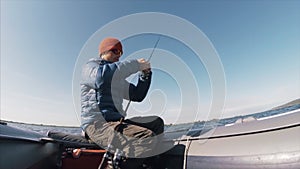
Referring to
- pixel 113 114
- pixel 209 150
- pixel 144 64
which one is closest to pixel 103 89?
pixel 113 114

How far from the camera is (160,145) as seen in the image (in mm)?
1434

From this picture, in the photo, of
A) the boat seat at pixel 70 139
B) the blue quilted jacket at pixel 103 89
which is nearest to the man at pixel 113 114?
the blue quilted jacket at pixel 103 89

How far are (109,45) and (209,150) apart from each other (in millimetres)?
1213

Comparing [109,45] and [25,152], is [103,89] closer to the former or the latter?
[109,45]

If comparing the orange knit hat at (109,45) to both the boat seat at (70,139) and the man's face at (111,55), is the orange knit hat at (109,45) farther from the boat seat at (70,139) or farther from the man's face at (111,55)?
the boat seat at (70,139)

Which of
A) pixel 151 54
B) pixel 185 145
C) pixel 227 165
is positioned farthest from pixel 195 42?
pixel 227 165

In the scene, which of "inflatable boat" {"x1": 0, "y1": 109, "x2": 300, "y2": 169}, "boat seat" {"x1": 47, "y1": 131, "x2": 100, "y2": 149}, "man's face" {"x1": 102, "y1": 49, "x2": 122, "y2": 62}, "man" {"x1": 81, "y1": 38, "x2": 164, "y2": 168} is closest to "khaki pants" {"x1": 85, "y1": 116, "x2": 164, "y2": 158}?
"man" {"x1": 81, "y1": 38, "x2": 164, "y2": 168}

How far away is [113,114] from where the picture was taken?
1.42 meters

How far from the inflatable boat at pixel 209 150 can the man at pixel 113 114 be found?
0.31 meters

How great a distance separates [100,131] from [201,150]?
872 millimetres

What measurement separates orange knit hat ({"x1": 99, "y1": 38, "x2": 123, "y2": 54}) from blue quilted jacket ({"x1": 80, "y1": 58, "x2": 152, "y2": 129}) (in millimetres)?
125

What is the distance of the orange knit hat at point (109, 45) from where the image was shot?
5.35ft

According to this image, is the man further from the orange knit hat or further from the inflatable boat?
the inflatable boat

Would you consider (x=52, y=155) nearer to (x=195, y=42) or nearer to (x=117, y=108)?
(x=117, y=108)
